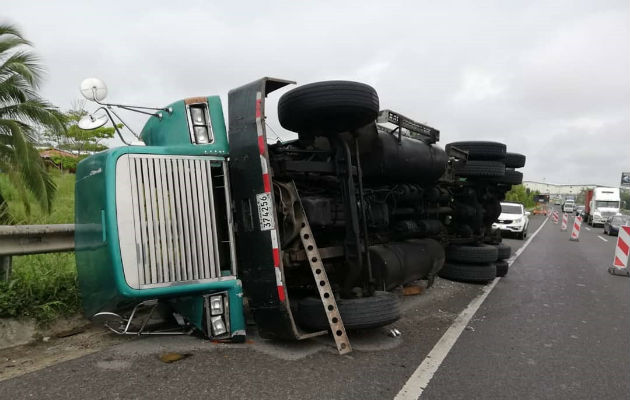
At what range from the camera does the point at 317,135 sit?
4125 mm

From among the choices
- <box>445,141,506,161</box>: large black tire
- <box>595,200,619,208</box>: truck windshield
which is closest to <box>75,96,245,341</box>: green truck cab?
<box>445,141,506,161</box>: large black tire

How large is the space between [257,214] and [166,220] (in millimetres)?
694

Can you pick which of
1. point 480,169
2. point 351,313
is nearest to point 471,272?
point 480,169

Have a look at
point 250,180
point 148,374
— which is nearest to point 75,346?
point 148,374

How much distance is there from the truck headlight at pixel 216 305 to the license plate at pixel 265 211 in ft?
2.16

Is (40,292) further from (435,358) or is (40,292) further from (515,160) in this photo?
(515,160)

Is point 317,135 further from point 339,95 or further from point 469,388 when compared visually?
point 469,388

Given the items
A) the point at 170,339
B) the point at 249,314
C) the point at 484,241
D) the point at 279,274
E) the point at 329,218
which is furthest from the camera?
the point at 484,241

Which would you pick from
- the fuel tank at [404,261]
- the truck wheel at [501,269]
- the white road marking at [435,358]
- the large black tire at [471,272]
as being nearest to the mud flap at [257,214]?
the white road marking at [435,358]

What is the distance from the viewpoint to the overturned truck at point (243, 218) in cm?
329

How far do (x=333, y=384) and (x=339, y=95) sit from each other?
2.21 meters

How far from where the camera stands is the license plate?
3.52m

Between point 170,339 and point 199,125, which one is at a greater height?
point 199,125

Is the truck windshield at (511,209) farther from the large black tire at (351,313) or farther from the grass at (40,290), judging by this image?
the grass at (40,290)
